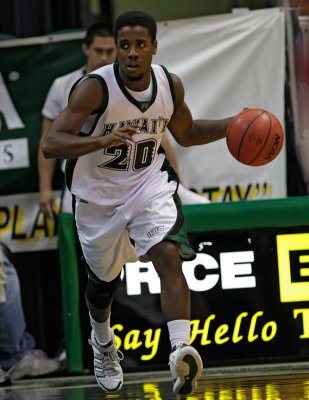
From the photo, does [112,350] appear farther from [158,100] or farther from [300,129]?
[300,129]

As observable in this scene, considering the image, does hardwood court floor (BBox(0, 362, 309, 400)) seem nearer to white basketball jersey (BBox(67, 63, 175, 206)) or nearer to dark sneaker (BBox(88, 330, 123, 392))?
dark sneaker (BBox(88, 330, 123, 392))

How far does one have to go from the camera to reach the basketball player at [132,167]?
21.4 ft

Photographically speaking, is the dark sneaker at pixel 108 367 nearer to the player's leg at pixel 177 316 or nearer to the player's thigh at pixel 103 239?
the player's thigh at pixel 103 239

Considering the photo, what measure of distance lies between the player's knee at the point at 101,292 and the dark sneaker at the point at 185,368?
1.03 m

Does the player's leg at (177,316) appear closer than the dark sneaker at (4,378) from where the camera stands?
Yes

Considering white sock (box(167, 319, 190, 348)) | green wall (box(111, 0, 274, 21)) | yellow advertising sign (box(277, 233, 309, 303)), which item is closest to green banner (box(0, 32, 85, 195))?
green wall (box(111, 0, 274, 21))

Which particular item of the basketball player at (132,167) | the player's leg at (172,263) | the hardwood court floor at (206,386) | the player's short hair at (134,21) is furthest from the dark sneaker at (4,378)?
the player's short hair at (134,21)

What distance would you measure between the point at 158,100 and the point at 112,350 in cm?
158

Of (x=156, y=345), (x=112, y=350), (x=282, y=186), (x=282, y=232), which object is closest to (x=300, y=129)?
(x=282, y=186)

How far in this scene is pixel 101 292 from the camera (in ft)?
24.0

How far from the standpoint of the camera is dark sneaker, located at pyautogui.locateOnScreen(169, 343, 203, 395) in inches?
248

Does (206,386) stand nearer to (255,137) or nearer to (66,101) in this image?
(255,137)

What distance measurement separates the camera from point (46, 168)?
9320mm

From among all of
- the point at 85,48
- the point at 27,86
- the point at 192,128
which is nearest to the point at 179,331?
the point at 192,128
